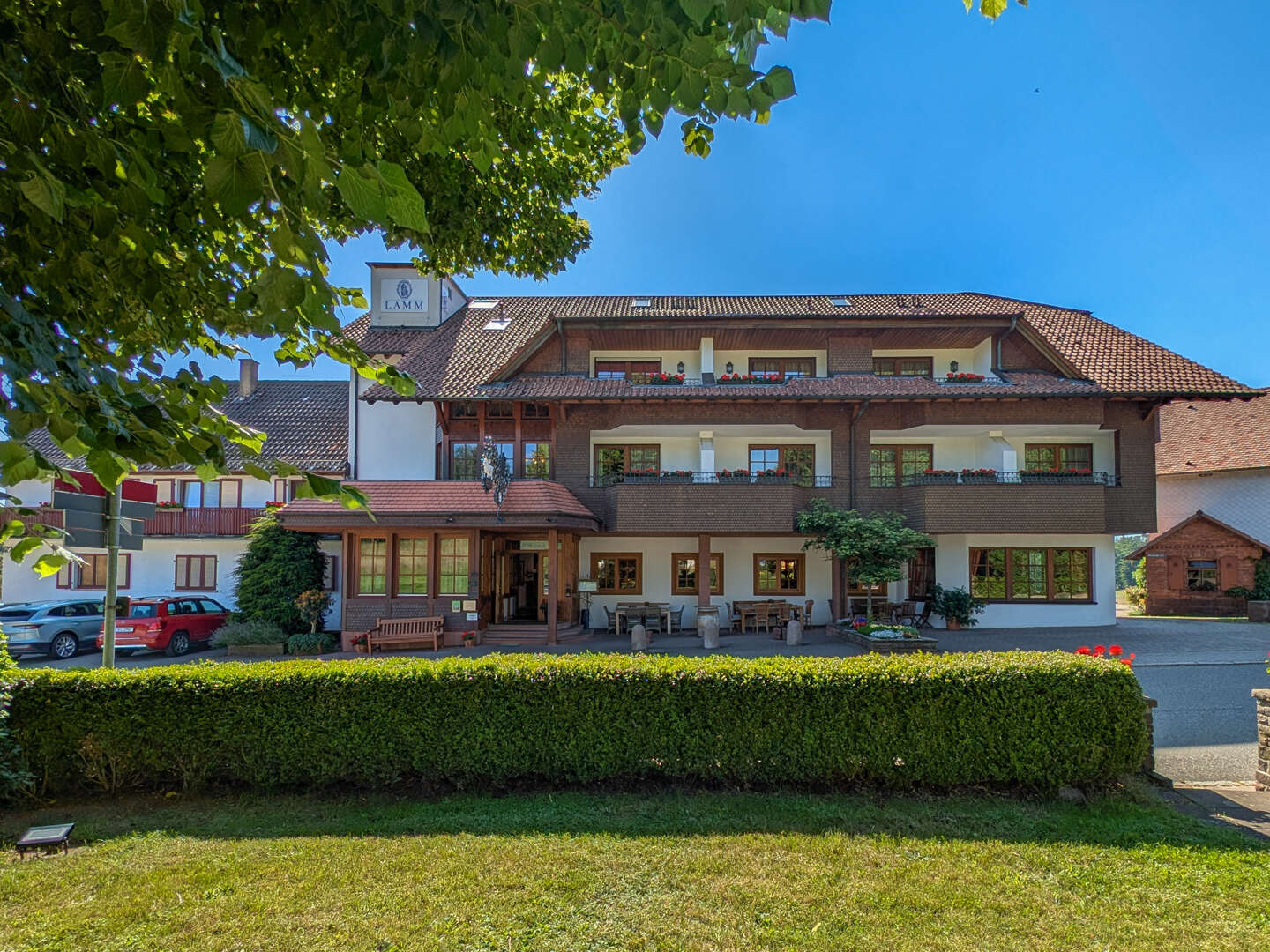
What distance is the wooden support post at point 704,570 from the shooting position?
18.2 meters

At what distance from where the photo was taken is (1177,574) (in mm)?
23672

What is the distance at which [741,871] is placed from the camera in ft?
14.6

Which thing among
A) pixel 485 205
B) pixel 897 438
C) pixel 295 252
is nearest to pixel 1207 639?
pixel 897 438

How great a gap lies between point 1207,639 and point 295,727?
21.7m

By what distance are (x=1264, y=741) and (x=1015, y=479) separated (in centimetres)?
1242

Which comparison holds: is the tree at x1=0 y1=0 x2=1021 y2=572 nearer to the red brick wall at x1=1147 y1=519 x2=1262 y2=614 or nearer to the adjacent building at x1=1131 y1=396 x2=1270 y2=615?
the adjacent building at x1=1131 y1=396 x2=1270 y2=615

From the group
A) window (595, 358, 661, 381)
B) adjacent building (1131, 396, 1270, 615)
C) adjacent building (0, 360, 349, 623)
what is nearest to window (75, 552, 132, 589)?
adjacent building (0, 360, 349, 623)

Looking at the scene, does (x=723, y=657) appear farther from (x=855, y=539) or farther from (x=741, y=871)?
(x=855, y=539)

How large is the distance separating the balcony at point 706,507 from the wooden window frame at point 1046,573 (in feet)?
20.4

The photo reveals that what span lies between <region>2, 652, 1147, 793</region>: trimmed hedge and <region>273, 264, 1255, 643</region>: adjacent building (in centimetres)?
969

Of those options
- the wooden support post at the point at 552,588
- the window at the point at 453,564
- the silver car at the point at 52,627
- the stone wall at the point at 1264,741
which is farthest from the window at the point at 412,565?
the stone wall at the point at 1264,741

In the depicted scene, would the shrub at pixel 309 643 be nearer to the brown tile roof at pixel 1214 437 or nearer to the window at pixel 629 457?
the window at pixel 629 457

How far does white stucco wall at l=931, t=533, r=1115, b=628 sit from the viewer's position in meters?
18.0

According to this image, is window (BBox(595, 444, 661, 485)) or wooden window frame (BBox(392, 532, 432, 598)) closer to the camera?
wooden window frame (BBox(392, 532, 432, 598))
